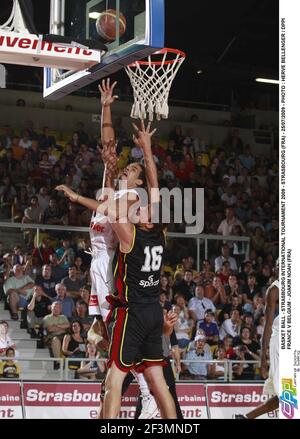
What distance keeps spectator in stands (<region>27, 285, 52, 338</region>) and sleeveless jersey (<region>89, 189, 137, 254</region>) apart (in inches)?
168

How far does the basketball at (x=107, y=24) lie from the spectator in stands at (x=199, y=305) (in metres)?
7.09

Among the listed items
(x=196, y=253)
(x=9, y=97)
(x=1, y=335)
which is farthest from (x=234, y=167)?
(x=1, y=335)

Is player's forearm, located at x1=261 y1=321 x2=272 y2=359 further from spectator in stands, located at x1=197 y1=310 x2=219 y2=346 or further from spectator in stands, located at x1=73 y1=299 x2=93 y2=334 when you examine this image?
spectator in stands, located at x1=197 y1=310 x2=219 y2=346

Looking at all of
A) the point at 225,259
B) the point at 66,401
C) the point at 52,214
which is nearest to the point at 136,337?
the point at 66,401

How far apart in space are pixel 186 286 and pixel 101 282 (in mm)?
5722

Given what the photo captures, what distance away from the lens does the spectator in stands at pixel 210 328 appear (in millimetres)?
13492

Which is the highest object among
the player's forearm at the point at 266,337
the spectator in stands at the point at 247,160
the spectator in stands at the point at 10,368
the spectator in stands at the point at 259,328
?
the spectator in stands at the point at 247,160

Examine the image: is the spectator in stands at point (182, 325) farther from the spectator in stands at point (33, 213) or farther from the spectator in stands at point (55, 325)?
the spectator in stands at point (33, 213)

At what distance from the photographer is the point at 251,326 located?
547 inches

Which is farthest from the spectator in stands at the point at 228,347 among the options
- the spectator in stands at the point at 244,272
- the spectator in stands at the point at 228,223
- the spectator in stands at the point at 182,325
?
the spectator in stands at the point at 228,223

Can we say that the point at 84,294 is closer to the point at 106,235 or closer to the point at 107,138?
the point at 106,235

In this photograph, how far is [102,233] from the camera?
876cm

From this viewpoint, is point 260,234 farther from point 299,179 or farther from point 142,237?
point 299,179

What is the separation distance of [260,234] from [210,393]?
6.66 m
